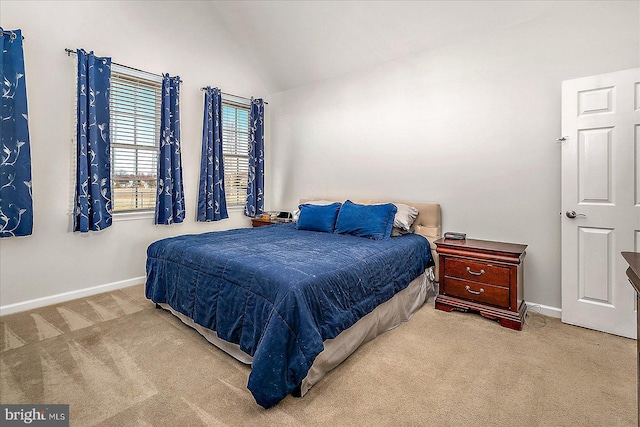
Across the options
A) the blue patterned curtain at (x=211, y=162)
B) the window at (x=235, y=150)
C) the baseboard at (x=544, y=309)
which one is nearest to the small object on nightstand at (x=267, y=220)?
the window at (x=235, y=150)

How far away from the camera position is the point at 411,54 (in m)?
3.53

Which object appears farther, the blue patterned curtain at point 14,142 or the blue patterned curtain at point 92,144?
the blue patterned curtain at point 92,144

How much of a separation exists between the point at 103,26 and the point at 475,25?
372 cm

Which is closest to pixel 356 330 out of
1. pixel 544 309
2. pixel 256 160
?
pixel 544 309

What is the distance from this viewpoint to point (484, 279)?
2.66 metres

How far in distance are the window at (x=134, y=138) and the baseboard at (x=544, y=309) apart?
4.15 metres

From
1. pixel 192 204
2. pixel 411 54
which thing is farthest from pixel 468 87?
pixel 192 204

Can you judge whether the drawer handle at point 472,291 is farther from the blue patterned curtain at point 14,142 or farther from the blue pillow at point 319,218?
the blue patterned curtain at point 14,142

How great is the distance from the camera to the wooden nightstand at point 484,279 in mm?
2525

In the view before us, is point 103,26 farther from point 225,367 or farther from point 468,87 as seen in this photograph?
point 468,87

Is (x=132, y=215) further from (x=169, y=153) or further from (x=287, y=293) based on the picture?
(x=287, y=293)

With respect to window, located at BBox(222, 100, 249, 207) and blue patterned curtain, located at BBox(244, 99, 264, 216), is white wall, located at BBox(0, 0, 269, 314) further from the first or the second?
blue patterned curtain, located at BBox(244, 99, 264, 216)

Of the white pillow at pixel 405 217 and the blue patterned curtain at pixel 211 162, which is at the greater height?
the blue patterned curtain at pixel 211 162

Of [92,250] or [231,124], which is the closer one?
[92,250]
